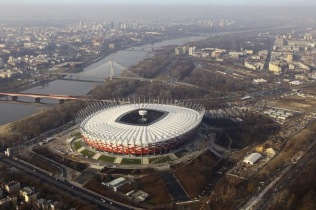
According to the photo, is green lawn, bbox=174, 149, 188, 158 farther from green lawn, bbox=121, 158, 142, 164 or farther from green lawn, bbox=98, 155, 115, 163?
green lawn, bbox=98, 155, 115, 163

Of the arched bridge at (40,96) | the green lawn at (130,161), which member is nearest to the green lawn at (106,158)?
the green lawn at (130,161)

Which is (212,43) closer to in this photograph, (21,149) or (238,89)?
(238,89)

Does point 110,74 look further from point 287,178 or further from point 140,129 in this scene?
point 287,178

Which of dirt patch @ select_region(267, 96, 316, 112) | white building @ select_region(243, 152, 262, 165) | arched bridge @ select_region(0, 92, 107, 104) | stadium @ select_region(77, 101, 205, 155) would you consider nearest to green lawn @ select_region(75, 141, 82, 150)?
stadium @ select_region(77, 101, 205, 155)

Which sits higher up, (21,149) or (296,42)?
(296,42)

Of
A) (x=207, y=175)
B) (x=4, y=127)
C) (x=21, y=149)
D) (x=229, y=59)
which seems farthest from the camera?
(x=229, y=59)

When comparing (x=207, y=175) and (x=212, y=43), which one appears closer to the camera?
(x=207, y=175)

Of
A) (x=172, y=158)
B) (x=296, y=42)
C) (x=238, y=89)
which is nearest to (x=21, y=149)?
(x=172, y=158)
